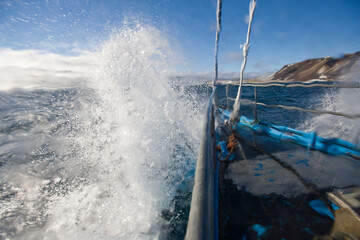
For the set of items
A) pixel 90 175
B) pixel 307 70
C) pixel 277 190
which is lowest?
pixel 90 175

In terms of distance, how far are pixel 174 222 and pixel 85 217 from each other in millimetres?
1020

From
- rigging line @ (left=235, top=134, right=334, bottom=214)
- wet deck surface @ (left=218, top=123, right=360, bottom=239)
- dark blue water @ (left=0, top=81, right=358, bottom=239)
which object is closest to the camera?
wet deck surface @ (left=218, top=123, right=360, bottom=239)

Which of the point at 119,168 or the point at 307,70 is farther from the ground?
the point at 307,70

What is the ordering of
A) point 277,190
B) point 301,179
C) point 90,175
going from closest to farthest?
point 277,190 → point 301,179 → point 90,175

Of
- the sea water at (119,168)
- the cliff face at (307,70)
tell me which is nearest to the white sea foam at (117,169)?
the sea water at (119,168)

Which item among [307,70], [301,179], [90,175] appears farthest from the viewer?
[307,70]

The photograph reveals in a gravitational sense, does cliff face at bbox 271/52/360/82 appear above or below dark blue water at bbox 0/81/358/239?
above

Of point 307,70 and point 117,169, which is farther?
point 307,70

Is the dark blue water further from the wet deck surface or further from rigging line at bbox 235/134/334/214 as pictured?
rigging line at bbox 235/134/334/214

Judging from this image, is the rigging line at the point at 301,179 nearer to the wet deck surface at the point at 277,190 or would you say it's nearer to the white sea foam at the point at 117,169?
the wet deck surface at the point at 277,190

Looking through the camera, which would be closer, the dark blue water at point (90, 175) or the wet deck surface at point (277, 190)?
the wet deck surface at point (277, 190)

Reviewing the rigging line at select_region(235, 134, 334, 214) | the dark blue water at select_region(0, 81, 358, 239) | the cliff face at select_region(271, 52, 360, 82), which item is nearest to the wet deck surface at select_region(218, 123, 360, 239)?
the rigging line at select_region(235, 134, 334, 214)

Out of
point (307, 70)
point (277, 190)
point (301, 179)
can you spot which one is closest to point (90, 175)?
point (277, 190)

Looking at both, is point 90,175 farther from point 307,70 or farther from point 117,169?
point 307,70
